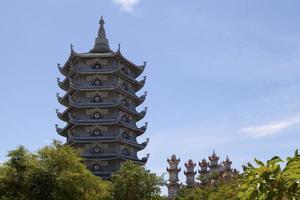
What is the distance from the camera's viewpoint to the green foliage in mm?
5844

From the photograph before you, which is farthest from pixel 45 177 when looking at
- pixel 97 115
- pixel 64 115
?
pixel 64 115

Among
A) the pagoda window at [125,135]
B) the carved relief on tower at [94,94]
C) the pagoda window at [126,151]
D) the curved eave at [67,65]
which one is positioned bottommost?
the pagoda window at [126,151]

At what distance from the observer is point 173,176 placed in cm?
8194

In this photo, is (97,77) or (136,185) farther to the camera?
(97,77)

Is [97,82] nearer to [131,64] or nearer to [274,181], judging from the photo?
[131,64]

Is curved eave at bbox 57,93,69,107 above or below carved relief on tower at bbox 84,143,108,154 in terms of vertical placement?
above

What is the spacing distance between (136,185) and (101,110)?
18611 millimetres

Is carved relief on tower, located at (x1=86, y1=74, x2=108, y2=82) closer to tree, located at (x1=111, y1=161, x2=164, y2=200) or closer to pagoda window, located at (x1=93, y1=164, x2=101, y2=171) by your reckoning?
pagoda window, located at (x1=93, y1=164, x2=101, y2=171)

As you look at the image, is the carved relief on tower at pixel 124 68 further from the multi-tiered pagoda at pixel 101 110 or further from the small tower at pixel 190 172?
the small tower at pixel 190 172

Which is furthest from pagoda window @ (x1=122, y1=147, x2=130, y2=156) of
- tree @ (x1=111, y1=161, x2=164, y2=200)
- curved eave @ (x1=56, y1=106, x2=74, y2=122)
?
tree @ (x1=111, y1=161, x2=164, y2=200)

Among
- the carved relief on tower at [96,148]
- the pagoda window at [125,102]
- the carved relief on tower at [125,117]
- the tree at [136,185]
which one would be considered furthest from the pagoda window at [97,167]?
the tree at [136,185]

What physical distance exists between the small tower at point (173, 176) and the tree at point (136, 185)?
40083 mm

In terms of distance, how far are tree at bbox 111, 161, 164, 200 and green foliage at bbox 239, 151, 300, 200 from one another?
111 ft

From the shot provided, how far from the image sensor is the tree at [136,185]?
3912 cm
